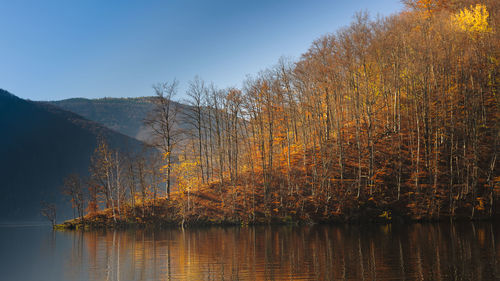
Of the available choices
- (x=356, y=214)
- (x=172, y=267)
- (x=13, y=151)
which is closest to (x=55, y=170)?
(x=13, y=151)

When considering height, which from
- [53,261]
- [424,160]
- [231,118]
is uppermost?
[231,118]

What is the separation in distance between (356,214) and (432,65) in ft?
49.4

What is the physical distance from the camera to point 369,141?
113 feet

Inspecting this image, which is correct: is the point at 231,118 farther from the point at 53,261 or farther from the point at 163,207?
the point at 53,261

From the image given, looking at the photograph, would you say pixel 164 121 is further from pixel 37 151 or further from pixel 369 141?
pixel 37 151

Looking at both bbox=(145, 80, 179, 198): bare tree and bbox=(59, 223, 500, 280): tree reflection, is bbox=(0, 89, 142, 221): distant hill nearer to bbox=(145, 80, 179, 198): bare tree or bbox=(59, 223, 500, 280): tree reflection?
bbox=(145, 80, 179, 198): bare tree

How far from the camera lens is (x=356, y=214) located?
106ft

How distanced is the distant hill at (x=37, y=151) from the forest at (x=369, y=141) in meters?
84.6

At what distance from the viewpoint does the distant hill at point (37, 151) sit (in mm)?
120812

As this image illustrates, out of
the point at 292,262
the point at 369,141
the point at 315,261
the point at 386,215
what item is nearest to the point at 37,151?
the point at 369,141

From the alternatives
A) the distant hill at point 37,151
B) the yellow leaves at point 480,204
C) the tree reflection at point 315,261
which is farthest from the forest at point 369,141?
the distant hill at point 37,151

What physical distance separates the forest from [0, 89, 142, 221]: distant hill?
3330 inches

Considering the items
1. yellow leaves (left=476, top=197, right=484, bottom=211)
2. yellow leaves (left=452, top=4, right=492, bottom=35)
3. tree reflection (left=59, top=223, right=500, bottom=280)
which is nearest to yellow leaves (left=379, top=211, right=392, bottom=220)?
yellow leaves (left=476, top=197, right=484, bottom=211)

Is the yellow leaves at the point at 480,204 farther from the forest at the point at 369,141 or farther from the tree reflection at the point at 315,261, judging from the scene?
the tree reflection at the point at 315,261
